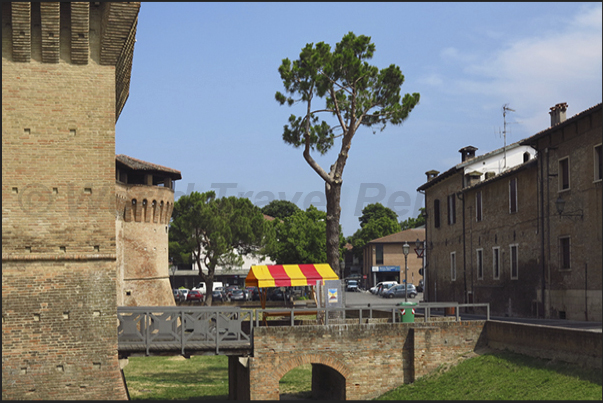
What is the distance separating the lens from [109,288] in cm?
1727

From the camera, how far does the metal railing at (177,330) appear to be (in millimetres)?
17703

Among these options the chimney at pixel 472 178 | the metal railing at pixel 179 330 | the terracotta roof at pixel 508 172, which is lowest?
the metal railing at pixel 179 330

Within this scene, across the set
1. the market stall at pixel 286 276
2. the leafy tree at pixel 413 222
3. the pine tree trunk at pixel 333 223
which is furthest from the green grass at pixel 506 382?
Answer: the leafy tree at pixel 413 222

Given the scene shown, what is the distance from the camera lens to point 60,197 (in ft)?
55.9

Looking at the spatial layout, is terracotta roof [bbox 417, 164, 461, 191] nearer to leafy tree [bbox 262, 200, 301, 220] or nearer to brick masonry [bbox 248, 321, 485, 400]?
brick masonry [bbox 248, 321, 485, 400]

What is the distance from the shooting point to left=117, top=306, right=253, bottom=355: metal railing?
17703mm

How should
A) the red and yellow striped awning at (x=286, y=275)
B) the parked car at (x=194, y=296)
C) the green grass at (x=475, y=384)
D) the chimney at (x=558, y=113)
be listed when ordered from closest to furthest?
the green grass at (x=475, y=384) → the red and yellow striped awning at (x=286, y=275) → the chimney at (x=558, y=113) → the parked car at (x=194, y=296)

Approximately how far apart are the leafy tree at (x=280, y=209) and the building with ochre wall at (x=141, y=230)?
56892 mm

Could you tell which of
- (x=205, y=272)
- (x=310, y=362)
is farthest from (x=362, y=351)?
(x=205, y=272)

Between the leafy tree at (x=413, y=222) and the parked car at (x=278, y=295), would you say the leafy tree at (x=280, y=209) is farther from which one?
the parked car at (x=278, y=295)

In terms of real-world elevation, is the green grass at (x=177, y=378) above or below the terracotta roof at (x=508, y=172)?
below

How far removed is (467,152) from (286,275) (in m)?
16.7

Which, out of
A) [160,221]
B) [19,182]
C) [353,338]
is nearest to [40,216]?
[19,182]

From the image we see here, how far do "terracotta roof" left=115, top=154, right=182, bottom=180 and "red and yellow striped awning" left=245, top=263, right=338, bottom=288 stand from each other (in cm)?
1712
